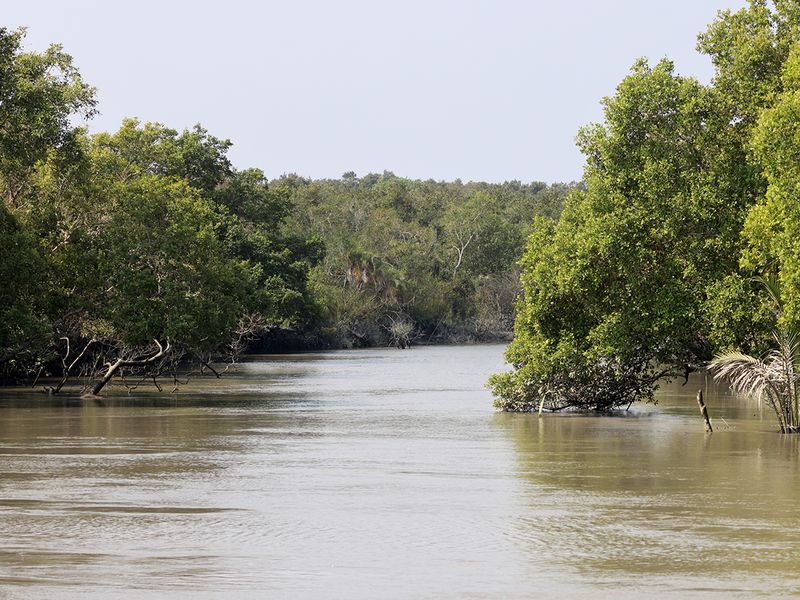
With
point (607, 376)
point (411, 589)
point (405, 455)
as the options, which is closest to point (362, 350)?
point (607, 376)

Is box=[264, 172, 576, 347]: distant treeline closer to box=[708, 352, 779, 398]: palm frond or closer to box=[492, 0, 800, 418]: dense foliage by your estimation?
box=[492, 0, 800, 418]: dense foliage

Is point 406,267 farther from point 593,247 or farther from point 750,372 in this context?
point 750,372

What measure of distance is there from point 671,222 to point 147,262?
24.8 meters

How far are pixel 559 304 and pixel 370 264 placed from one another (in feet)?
247

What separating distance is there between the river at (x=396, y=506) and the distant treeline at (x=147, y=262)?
32.3 feet

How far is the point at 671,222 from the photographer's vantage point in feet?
105

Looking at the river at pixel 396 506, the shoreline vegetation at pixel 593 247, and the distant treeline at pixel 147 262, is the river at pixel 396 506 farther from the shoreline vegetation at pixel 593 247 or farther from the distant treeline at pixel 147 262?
the distant treeline at pixel 147 262

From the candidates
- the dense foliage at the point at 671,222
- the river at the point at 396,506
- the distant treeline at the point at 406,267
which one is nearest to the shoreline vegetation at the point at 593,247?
the dense foliage at the point at 671,222

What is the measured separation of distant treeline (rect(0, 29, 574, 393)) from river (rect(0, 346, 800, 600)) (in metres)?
9.84

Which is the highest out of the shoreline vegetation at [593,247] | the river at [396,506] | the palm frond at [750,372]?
the shoreline vegetation at [593,247]

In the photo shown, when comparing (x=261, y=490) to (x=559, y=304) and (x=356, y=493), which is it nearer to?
(x=356, y=493)

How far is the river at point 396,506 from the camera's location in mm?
13609

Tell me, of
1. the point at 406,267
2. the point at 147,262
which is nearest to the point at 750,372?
the point at 147,262

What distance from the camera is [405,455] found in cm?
2561
